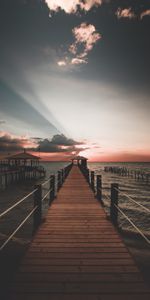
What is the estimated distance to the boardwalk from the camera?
2604 millimetres

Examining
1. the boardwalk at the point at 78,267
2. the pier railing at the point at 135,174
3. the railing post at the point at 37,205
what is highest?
the railing post at the point at 37,205

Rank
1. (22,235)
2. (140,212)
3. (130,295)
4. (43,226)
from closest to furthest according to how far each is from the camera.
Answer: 1. (130,295)
2. (43,226)
3. (22,235)
4. (140,212)

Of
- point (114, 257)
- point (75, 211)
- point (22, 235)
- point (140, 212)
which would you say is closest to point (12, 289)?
point (114, 257)

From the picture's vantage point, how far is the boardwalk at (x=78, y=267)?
260 centimetres

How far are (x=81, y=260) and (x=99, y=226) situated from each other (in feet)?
6.24

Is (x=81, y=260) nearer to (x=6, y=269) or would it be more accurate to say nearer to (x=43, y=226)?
(x=43, y=226)

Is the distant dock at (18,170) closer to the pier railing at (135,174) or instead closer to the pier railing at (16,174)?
the pier railing at (16,174)

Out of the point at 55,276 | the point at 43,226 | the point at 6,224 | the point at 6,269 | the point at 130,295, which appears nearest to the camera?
the point at 130,295

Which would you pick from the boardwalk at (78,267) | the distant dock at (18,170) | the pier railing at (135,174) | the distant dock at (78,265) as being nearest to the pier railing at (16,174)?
the distant dock at (18,170)

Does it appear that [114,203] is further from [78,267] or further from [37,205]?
[78,267]

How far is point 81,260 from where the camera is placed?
349 cm

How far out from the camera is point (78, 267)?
3.24 m

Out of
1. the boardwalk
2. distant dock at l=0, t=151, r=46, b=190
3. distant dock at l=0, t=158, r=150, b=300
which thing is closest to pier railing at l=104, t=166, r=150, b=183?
distant dock at l=0, t=151, r=46, b=190

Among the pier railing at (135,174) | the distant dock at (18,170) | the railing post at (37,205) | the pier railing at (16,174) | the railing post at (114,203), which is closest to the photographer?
the railing post at (37,205)
